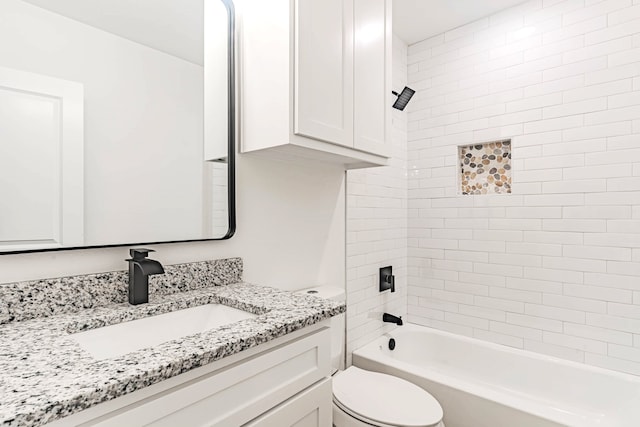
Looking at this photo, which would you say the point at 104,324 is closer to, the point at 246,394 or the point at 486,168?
the point at 246,394

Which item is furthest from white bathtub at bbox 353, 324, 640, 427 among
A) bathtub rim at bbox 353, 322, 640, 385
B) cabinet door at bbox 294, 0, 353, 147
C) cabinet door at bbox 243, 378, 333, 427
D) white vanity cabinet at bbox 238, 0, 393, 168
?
cabinet door at bbox 294, 0, 353, 147

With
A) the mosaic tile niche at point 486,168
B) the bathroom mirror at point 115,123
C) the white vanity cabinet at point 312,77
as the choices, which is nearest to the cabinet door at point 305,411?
the bathroom mirror at point 115,123

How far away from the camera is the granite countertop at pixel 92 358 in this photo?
1.75 feet

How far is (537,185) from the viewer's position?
2.17m

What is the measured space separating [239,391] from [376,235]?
1.71m

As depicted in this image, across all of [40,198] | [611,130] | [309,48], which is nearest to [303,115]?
[309,48]

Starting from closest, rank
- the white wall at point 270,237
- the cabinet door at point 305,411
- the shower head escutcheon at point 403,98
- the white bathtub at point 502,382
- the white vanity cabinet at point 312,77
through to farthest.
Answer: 1. the cabinet door at point 305,411
2. the white wall at point 270,237
3. the white vanity cabinet at point 312,77
4. the white bathtub at point 502,382
5. the shower head escutcheon at point 403,98

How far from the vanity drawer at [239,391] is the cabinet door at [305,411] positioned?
0.06ft

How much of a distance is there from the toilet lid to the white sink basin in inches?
30.4

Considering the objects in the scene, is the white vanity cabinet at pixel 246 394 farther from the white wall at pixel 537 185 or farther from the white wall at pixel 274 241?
the white wall at pixel 537 185

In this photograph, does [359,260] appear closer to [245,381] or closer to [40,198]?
[245,381]

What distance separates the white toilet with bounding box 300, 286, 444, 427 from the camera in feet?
4.66

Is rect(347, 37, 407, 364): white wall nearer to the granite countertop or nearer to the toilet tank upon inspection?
the toilet tank

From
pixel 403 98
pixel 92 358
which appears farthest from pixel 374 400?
pixel 403 98
